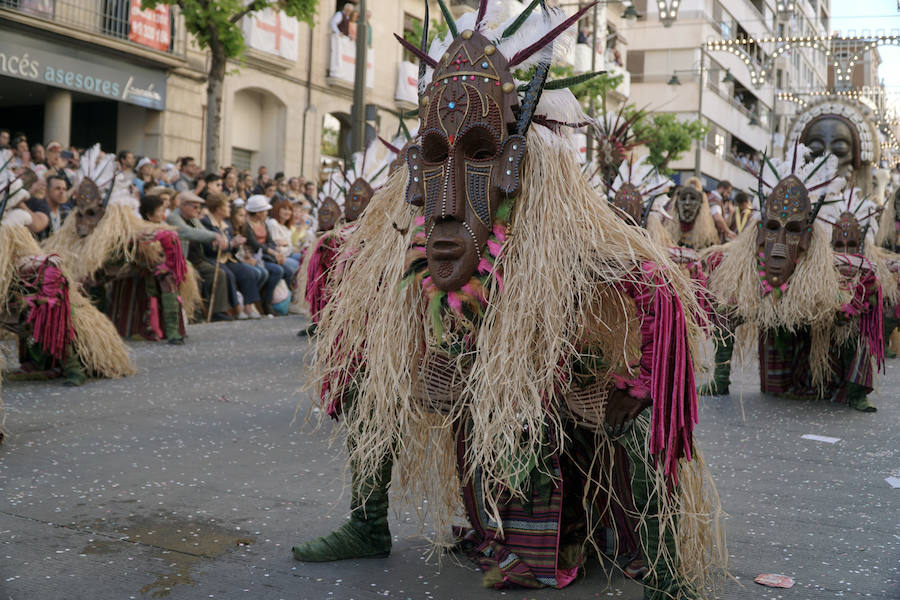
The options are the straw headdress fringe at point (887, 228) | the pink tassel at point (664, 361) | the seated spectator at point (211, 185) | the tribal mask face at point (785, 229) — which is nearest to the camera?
the pink tassel at point (664, 361)

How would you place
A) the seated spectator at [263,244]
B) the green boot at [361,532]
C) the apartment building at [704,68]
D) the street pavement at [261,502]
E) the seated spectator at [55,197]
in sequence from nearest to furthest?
the street pavement at [261,502] → the green boot at [361,532] → the seated spectator at [55,197] → the seated spectator at [263,244] → the apartment building at [704,68]

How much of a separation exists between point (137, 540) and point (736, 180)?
1898 inches

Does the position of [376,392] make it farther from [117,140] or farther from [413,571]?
[117,140]

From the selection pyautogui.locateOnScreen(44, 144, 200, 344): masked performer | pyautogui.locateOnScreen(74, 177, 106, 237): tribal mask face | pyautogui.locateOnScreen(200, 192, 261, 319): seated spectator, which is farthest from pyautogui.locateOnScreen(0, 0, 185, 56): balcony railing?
pyautogui.locateOnScreen(74, 177, 106, 237): tribal mask face

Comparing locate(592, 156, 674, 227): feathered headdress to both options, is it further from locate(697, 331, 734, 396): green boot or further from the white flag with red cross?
the white flag with red cross

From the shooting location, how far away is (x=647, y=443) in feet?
10.2

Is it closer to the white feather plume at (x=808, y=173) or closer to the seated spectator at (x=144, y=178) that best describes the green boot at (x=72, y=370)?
the seated spectator at (x=144, y=178)

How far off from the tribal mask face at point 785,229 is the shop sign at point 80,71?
13.2 metres

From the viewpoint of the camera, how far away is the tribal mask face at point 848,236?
8164 mm

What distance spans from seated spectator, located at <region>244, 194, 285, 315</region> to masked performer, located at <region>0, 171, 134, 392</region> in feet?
16.8

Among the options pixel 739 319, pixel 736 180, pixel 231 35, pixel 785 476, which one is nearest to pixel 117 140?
pixel 231 35

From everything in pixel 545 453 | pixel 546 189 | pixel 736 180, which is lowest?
pixel 545 453

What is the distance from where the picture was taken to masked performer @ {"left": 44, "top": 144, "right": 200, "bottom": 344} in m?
8.97

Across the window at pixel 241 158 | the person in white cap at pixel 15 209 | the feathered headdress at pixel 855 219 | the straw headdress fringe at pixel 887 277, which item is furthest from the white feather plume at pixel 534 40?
the window at pixel 241 158
